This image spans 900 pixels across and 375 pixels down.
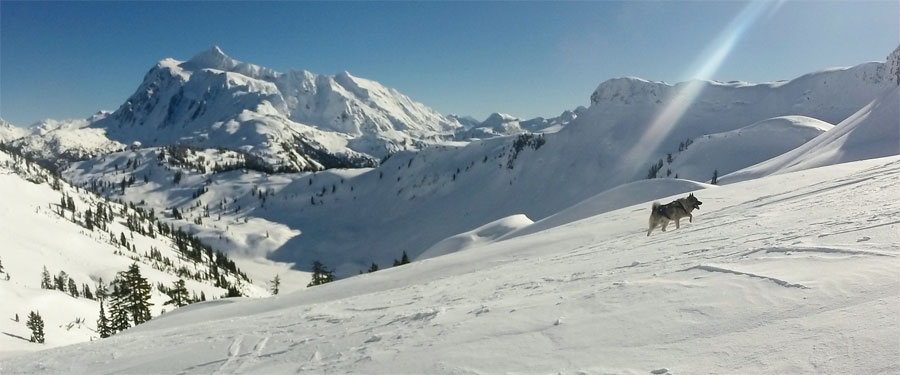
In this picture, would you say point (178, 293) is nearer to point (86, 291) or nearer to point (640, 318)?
point (640, 318)

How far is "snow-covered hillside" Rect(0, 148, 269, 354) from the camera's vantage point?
90.3m

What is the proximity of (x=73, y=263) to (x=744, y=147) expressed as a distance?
761 ft

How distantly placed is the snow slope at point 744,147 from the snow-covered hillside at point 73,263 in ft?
510

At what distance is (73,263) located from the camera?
143625mm

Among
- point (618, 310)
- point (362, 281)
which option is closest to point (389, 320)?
point (618, 310)

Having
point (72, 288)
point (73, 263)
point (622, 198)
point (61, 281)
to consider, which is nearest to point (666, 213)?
point (622, 198)

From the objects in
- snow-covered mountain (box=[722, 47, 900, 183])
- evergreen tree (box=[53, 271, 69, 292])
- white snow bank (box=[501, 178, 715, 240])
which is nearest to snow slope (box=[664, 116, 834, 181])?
snow-covered mountain (box=[722, 47, 900, 183])

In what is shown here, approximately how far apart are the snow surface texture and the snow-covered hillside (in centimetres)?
9443

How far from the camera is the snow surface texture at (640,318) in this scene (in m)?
4.35

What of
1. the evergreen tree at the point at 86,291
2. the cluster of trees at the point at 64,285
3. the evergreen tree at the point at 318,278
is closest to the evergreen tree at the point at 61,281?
the cluster of trees at the point at 64,285

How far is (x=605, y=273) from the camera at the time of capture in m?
9.12

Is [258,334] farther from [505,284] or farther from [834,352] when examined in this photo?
[834,352]

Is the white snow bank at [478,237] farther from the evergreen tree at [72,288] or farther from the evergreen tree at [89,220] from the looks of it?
the evergreen tree at [89,220]

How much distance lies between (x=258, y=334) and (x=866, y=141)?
61862 mm
